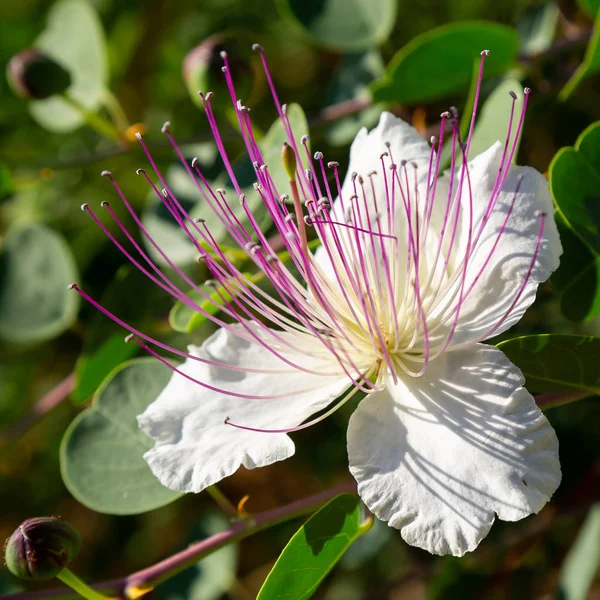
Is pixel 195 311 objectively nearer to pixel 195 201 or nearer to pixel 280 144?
pixel 280 144

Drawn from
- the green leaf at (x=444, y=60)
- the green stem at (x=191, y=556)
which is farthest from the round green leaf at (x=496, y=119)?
the green stem at (x=191, y=556)

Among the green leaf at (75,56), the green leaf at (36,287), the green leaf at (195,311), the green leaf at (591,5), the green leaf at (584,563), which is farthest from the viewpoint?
the green leaf at (75,56)

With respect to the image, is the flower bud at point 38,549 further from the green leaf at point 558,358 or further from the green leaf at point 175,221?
the green leaf at point 558,358

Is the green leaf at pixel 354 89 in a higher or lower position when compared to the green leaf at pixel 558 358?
higher

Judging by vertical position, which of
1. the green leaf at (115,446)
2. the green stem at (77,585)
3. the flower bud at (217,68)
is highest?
the flower bud at (217,68)

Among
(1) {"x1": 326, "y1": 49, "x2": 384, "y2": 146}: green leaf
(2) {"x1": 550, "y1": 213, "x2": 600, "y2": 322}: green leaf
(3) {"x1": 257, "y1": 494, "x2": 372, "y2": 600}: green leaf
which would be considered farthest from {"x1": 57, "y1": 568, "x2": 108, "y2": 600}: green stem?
(1) {"x1": 326, "y1": 49, "x2": 384, "y2": 146}: green leaf

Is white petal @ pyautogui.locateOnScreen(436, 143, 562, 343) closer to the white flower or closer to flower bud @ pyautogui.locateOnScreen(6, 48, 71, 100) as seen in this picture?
the white flower

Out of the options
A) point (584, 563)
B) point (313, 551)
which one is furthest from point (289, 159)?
point (584, 563)
